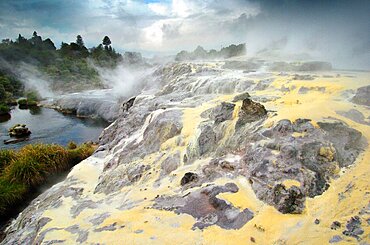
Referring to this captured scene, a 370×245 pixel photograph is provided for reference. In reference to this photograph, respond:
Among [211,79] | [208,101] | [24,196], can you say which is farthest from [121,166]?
[211,79]

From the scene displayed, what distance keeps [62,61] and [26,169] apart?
242 ft

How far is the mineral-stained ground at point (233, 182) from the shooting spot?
27.0 feet

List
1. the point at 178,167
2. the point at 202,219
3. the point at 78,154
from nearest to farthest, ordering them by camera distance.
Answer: the point at 202,219
the point at 178,167
the point at 78,154

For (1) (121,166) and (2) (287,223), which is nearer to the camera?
(2) (287,223)

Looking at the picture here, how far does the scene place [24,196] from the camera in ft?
51.7

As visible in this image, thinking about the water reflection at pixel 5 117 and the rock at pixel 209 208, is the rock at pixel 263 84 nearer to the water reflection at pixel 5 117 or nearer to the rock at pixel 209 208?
the rock at pixel 209 208

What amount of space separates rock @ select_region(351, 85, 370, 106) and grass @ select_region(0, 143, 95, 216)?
51.6 ft

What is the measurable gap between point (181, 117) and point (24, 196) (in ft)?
29.5

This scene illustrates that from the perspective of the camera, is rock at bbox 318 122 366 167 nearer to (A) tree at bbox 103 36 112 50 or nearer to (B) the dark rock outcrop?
(B) the dark rock outcrop

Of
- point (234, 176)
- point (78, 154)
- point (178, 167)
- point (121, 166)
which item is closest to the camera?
point (234, 176)

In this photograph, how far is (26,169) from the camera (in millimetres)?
16453

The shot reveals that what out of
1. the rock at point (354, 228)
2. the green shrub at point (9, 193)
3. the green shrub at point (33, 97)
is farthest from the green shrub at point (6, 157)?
the green shrub at point (33, 97)

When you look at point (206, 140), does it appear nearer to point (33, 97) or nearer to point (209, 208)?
point (209, 208)

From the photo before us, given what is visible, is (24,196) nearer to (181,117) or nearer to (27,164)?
(27,164)
